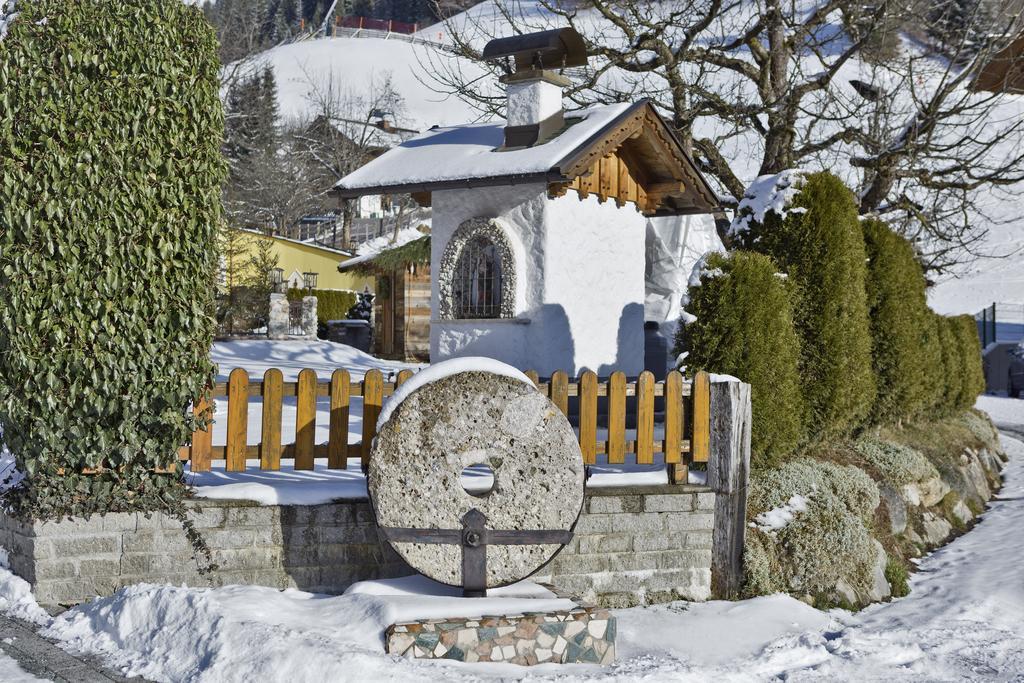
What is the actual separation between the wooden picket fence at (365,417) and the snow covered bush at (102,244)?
11.4 inches

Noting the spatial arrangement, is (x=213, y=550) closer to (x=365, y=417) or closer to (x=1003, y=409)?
(x=365, y=417)

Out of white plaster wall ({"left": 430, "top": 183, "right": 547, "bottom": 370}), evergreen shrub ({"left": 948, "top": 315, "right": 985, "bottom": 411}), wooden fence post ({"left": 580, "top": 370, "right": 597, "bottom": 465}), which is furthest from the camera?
evergreen shrub ({"left": 948, "top": 315, "right": 985, "bottom": 411})

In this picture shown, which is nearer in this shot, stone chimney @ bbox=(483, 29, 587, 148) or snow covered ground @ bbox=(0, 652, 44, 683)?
snow covered ground @ bbox=(0, 652, 44, 683)

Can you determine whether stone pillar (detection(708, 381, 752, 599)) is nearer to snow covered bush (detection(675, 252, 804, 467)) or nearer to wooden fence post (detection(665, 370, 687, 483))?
wooden fence post (detection(665, 370, 687, 483))

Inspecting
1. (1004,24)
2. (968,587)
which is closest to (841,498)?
(968,587)

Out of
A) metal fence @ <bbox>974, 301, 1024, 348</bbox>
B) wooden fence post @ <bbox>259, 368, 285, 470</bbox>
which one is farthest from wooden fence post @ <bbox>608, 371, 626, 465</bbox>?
metal fence @ <bbox>974, 301, 1024, 348</bbox>

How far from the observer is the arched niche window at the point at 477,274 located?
10.7 metres

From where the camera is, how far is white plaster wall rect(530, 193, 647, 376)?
34.9ft

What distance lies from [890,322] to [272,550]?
7.41 metres

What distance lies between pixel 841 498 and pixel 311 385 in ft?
14.2

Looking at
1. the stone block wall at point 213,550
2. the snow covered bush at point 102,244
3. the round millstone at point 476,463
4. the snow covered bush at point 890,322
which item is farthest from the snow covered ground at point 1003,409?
the snow covered bush at point 102,244

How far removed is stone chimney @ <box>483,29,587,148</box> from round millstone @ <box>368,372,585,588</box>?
607 cm

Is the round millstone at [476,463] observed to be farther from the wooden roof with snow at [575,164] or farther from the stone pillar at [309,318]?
the stone pillar at [309,318]

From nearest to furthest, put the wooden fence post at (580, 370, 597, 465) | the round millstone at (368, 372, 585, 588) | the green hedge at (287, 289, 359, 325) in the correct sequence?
1. the round millstone at (368, 372, 585, 588)
2. the wooden fence post at (580, 370, 597, 465)
3. the green hedge at (287, 289, 359, 325)
